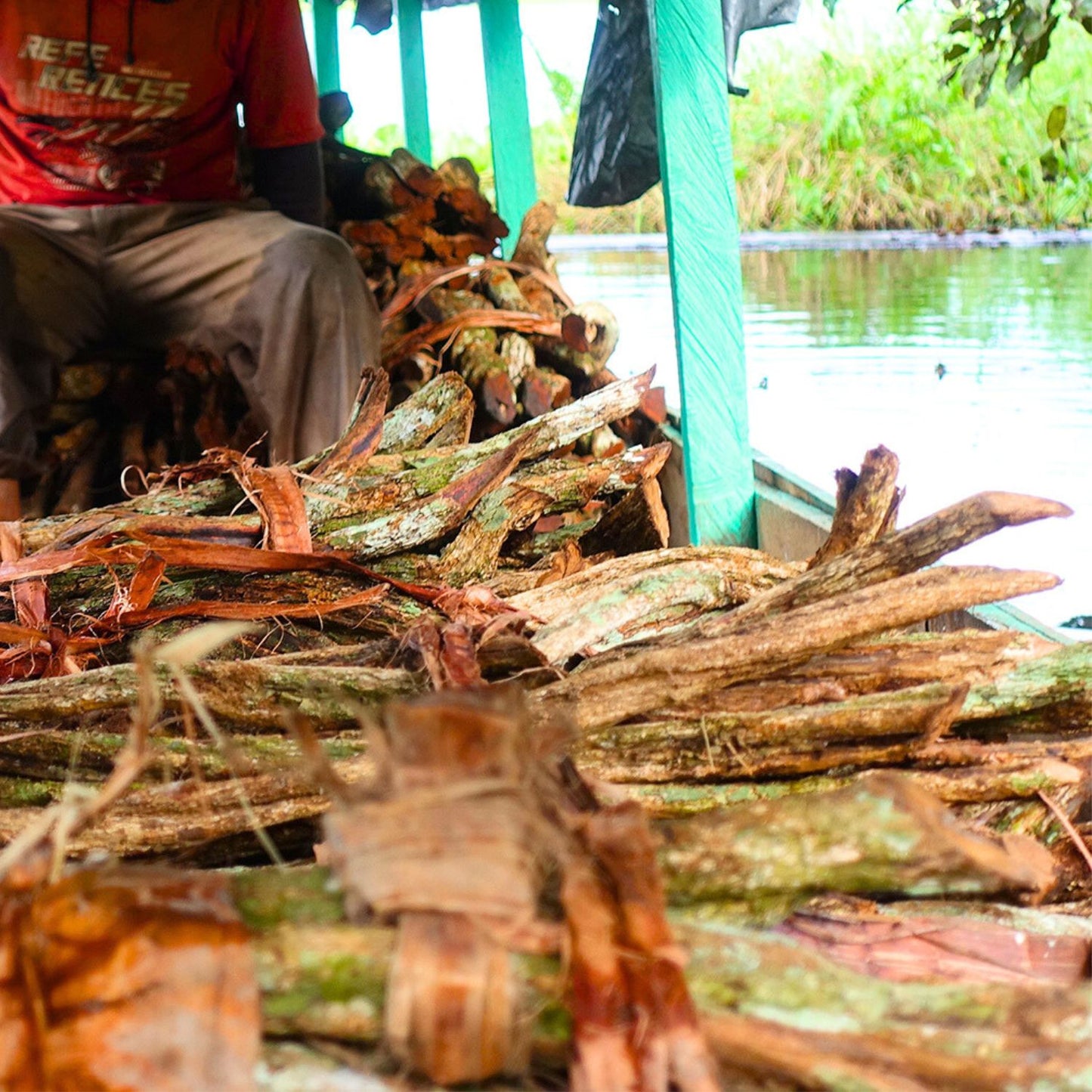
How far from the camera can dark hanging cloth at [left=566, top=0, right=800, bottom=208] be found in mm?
4180

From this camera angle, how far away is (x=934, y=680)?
150 centimetres

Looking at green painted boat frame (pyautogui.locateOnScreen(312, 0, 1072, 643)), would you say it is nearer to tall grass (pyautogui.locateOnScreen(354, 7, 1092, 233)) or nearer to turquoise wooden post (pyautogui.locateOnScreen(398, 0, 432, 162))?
turquoise wooden post (pyautogui.locateOnScreen(398, 0, 432, 162))

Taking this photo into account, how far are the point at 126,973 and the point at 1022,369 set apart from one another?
5.30 meters

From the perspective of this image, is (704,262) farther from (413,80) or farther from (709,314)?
(413,80)

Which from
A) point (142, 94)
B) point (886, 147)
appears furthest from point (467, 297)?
point (886, 147)

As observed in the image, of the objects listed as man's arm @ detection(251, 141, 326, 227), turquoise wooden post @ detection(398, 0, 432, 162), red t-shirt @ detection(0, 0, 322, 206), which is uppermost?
turquoise wooden post @ detection(398, 0, 432, 162)

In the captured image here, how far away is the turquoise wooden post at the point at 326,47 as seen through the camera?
8.28m

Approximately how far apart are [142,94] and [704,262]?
1.98 m

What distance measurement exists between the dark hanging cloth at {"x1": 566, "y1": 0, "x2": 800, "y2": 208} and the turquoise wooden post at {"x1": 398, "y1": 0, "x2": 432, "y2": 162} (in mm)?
2571

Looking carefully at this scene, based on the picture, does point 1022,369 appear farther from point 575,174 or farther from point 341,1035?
point 341,1035


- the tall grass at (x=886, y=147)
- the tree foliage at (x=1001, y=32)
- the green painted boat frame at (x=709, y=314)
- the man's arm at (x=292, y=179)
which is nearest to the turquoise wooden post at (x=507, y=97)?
the man's arm at (x=292, y=179)

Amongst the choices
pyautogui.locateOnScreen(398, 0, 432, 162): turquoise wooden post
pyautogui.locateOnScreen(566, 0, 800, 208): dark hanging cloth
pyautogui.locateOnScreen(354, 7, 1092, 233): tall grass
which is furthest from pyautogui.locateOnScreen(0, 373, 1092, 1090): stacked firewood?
pyautogui.locateOnScreen(354, 7, 1092, 233): tall grass

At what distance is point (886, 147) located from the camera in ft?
44.3

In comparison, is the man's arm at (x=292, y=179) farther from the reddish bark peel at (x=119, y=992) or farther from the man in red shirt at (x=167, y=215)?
the reddish bark peel at (x=119, y=992)
